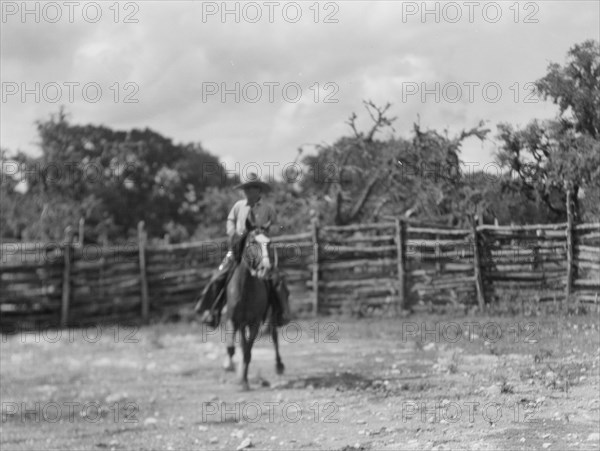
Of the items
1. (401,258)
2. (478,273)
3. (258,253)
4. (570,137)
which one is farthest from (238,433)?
(401,258)

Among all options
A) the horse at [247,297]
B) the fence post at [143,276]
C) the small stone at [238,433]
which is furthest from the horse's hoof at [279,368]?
the fence post at [143,276]

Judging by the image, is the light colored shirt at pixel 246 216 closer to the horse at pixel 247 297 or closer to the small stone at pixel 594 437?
the horse at pixel 247 297

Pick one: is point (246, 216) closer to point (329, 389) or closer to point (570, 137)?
point (329, 389)

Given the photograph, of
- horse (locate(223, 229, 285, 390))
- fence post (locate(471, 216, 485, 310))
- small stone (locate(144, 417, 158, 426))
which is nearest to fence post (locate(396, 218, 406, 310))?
horse (locate(223, 229, 285, 390))

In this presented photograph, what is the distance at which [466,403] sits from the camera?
5.43 meters

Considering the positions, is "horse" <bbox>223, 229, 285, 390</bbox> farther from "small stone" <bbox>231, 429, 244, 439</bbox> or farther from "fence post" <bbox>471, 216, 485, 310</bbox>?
"small stone" <bbox>231, 429, 244, 439</bbox>

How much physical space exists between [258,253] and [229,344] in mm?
2159

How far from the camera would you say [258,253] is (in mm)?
9305

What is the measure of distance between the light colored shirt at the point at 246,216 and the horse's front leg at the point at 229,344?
140cm

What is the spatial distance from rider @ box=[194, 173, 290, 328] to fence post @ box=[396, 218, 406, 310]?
5.10 m

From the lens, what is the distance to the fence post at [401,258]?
1564 cm

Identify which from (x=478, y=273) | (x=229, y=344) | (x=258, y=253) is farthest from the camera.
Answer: (x=229, y=344)

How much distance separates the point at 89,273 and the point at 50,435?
34.7 feet

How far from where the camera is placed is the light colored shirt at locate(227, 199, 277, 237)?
940 cm
